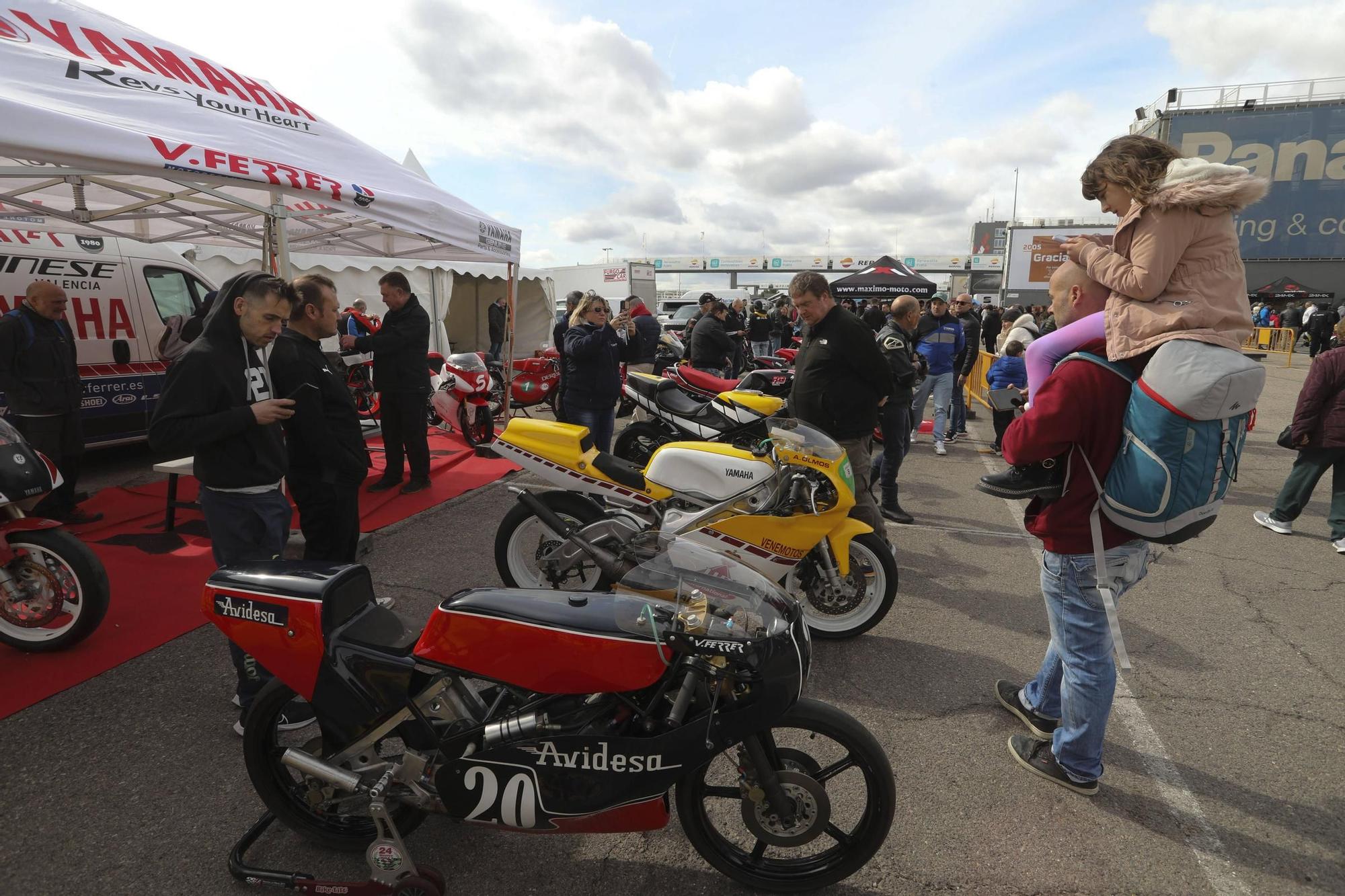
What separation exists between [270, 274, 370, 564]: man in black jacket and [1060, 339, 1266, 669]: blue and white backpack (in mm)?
3101

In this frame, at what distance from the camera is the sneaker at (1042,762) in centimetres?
252

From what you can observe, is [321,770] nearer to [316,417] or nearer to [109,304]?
[316,417]

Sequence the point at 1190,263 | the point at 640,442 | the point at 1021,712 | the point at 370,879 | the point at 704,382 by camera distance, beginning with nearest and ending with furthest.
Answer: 1. the point at 1190,263
2. the point at 370,879
3. the point at 1021,712
4. the point at 640,442
5. the point at 704,382

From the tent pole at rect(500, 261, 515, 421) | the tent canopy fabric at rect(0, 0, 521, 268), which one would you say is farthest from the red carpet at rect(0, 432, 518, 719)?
the tent canopy fabric at rect(0, 0, 521, 268)

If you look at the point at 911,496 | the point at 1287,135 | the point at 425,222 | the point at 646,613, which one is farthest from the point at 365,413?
the point at 1287,135

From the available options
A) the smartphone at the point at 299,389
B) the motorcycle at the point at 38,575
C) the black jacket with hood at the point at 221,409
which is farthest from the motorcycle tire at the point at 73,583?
the smartphone at the point at 299,389

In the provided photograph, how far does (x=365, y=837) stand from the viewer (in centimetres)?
220

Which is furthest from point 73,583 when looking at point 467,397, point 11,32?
point 467,397

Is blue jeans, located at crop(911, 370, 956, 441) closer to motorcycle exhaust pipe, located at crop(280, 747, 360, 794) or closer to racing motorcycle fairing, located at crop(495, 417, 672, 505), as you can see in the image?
racing motorcycle fairing, located at crop(495, 417, 672, 505)

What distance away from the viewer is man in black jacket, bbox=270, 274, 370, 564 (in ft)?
10.3

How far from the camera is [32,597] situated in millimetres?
3402

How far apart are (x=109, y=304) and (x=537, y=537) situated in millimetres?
5877

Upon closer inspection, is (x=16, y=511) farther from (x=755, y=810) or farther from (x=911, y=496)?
(x=911, y=496)

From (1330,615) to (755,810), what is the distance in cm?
427
